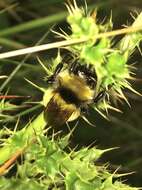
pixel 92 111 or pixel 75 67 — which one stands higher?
pixel 75 67

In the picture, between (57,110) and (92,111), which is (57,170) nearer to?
(57,110)

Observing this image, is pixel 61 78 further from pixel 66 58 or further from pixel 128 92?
pixel 128 92

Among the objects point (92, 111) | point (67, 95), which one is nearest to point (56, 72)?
point (67, 95)

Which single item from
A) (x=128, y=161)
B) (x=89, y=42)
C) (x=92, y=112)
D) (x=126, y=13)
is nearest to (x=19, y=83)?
(x=92, y=112)

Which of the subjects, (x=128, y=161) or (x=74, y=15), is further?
(x=128, y=161)

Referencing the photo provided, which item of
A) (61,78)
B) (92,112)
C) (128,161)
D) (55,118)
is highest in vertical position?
(61,78)

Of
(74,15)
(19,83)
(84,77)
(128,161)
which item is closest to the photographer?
(74,15)

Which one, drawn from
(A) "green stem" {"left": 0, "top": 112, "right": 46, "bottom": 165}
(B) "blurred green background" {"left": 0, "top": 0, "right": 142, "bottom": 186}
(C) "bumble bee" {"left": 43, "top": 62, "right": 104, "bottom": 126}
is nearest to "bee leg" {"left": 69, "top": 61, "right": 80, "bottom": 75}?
(C) "bumble bee" {"left": 43, "top": 62, "right": 104, "bottom": 126}
